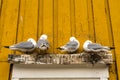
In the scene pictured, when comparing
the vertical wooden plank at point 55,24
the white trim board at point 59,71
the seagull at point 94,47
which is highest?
the vertical wooden plank at point 55,24

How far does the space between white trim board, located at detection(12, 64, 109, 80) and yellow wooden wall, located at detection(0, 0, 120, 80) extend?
102mm

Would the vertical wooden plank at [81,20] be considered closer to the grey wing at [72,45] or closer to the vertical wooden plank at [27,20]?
the grey wing at [72,45]

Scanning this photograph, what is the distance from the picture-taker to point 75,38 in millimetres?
2812

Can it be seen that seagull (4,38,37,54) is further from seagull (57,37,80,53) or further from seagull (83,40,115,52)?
seagull (83,40,115,52)

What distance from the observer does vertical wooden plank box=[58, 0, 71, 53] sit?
2836 millimetres

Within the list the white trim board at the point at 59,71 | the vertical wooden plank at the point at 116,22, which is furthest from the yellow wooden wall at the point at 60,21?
the white trim board at the point at 59,71

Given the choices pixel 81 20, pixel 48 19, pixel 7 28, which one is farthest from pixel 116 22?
pixel 7 28

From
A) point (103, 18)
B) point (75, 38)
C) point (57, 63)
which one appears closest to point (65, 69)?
point (57, 63)

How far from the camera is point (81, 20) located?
2.93 m

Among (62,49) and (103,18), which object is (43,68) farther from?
(103,18)

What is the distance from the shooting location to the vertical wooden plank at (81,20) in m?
2.85

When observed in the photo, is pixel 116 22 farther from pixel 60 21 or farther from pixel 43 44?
pixel 43 44

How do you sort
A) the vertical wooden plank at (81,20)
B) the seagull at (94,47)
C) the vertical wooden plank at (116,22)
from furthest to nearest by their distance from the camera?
1. the vertical wooden plank at (81,20)
2. the vertical wooden plank at (116,22)
3. the seagull at (94,47)

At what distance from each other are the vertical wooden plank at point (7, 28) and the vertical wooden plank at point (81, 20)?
0.48 m
